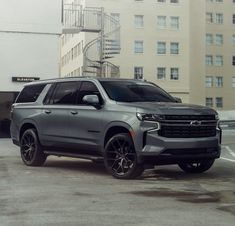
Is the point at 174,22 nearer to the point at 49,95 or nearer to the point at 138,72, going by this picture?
the point at 138,72

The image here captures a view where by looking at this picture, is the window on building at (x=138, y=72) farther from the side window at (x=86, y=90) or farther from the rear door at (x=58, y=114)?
the side window at (x=86, y=90)

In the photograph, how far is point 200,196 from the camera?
813 centimetres

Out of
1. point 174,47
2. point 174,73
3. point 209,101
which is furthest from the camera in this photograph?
point 209,101

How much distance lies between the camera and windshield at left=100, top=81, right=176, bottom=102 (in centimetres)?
1061

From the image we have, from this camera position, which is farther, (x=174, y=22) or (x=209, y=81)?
(x=209, y=81)

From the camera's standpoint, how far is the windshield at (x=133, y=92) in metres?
10.6

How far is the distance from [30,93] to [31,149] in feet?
4.34

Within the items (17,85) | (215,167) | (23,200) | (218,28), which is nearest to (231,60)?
(218,28)

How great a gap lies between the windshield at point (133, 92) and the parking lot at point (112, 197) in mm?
1406

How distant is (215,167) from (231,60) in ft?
214

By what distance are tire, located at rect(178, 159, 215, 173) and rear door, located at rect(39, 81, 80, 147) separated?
7.72 ft

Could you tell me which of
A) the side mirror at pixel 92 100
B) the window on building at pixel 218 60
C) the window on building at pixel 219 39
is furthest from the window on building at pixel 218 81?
the side mirror at pixel 92 100

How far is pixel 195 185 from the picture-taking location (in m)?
9.30

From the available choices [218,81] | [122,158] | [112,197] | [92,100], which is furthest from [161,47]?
[112,197]
